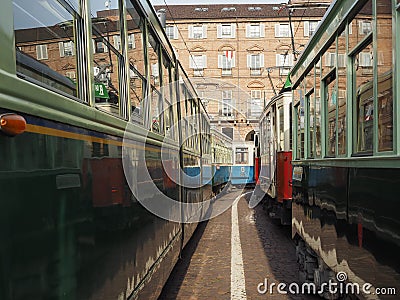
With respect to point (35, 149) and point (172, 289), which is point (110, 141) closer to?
point (35, 149)

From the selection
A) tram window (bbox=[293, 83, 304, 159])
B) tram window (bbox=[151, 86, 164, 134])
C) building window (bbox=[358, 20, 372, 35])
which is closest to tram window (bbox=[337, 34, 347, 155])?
building window (bbox=[358, 20, 372, 35])

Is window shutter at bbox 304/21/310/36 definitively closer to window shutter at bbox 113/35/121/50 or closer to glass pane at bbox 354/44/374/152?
glass pane at bbox 354/44/374/152

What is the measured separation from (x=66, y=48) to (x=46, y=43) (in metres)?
0.21

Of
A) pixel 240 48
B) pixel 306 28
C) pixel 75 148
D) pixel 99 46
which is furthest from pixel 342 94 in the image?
pixel 240 48

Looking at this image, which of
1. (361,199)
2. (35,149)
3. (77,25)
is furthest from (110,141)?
(361,199)

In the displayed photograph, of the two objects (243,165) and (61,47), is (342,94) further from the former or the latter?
(243,165)

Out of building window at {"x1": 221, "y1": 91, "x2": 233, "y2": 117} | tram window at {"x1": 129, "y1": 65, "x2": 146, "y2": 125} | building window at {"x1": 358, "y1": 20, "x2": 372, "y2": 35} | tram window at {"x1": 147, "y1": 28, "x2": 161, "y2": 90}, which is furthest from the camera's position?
building window at {"x1": 221, "y1": 91, "x2": 233, "y2": 117}

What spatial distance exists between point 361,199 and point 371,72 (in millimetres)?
847

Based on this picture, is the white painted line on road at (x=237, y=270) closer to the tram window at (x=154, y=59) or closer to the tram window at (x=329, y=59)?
the tram window at (x=154, y=59)

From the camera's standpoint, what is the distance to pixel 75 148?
2.44m

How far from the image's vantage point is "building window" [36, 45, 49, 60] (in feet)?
7.55

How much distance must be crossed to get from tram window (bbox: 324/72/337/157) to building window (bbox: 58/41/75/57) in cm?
256

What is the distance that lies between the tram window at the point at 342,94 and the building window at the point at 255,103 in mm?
41836

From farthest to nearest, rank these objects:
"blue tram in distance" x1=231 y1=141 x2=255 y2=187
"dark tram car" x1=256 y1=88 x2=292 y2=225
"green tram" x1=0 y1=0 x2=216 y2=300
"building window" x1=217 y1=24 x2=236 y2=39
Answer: "building window" x1=217 y1=24 x2=236 y2=39 < "blue tram in distance" x1=231 y1=141 x2=255 y2=187 < "dark tram car" x1=256 y1=88 x2=292 y2=225 < "green tram" x1=0 y1=0 x2=216 y2=300
